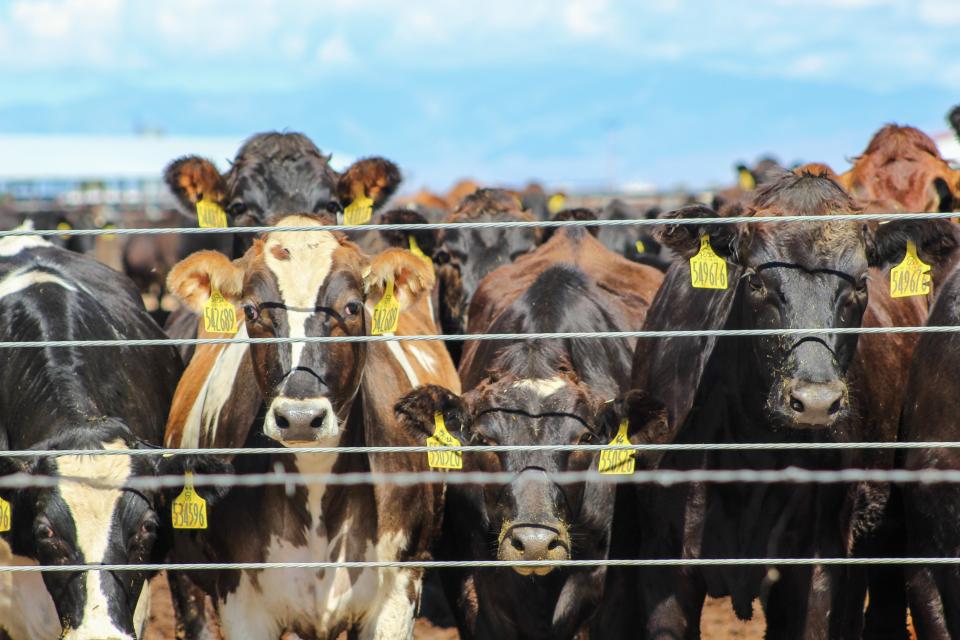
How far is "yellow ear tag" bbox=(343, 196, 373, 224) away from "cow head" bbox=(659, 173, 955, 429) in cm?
249

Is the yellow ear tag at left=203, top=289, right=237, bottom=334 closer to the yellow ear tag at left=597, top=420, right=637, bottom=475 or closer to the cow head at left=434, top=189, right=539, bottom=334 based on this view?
the yellow ear tag at left=597, top=420, right=637, bottom=475

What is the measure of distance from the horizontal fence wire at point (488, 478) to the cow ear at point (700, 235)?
79 cm

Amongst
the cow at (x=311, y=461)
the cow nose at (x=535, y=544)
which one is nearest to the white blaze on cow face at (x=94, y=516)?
the cow at (x=311, y=461)

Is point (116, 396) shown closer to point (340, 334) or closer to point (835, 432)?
point (340, 334)

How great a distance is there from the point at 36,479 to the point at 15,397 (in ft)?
2.37

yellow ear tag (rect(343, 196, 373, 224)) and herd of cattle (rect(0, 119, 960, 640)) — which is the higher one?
yellow ear tag (rect(343, 196, 373, 224))

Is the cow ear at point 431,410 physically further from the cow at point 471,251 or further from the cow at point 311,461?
the cow at point 471,251

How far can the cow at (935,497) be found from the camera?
432cm

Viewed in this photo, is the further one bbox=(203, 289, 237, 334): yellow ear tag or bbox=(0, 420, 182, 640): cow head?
bbox=(203, 289, 237, 334): yellow ear tag

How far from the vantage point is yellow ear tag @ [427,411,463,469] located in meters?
4.61

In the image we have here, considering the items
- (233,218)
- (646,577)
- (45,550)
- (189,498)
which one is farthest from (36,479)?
(233,218)

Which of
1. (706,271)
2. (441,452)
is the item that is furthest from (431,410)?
(706,271)

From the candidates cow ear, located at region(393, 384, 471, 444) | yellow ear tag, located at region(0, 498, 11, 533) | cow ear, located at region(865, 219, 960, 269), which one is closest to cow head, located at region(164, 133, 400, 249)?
cow ear, located at region(393, 384, 471, 444)

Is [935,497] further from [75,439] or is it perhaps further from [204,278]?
[75,439]
